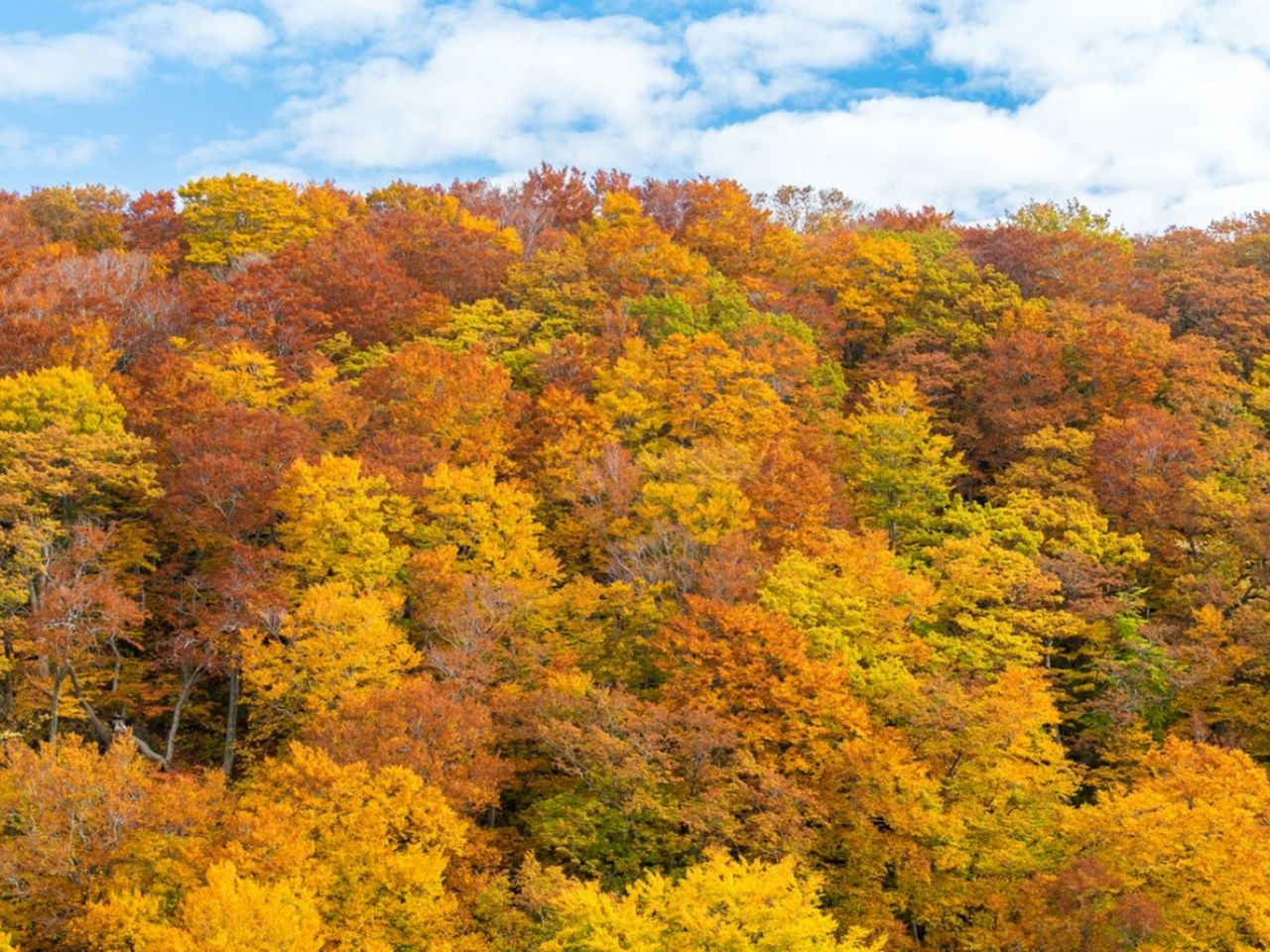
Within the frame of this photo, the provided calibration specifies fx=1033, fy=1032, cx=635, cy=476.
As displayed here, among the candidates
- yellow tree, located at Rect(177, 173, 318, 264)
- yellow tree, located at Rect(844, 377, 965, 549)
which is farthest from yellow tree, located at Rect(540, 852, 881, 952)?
yellow tree, located at Rect(177, 173, 318, 264)

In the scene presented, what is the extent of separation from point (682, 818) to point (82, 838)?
1386cm

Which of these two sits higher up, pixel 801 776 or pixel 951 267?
pixel 951 267

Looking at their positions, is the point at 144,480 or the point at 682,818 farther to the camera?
the point at 144,480

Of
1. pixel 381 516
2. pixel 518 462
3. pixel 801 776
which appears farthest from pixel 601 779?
pixel 518 462

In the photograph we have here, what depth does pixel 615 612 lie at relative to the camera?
33500mm

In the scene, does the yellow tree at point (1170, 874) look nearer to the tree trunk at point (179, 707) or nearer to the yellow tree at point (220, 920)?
the yellow tree at point (220, 920)

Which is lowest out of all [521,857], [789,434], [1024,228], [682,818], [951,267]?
[521,857]

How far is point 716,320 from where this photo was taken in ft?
158

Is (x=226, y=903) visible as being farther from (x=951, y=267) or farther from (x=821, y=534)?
(x=951, y=267)

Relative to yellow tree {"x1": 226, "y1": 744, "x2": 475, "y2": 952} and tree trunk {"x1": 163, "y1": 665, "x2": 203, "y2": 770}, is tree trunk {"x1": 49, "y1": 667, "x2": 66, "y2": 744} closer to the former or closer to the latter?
tree trunk {"x1": 163, "y1": 665, "x2": 203, "y2": 770}

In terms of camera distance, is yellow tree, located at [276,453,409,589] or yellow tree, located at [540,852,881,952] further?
yellow tree, located at [276,453,409,589]

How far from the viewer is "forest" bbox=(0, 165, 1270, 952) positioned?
23.3 meters

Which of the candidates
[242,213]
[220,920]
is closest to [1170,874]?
[220,920]

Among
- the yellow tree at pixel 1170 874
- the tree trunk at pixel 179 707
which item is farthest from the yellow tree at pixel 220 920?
the yellow tree at pixel 1170 874
